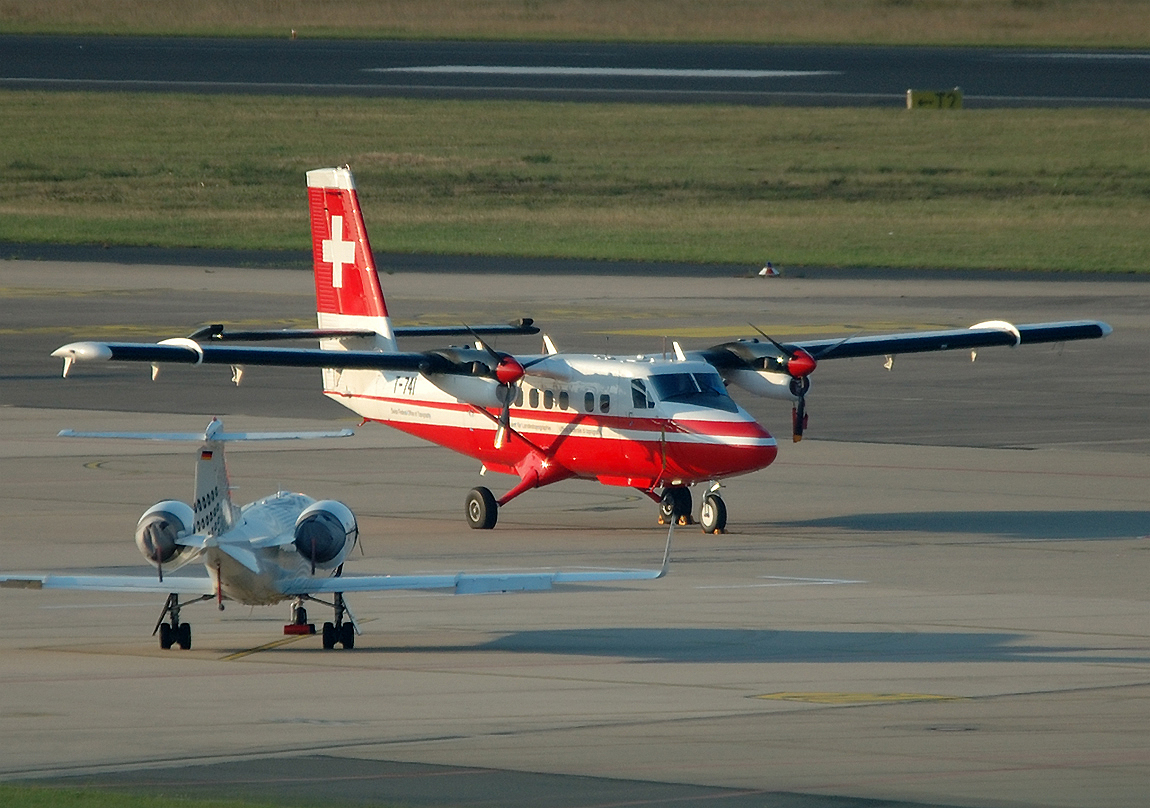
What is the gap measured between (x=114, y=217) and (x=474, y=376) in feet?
185

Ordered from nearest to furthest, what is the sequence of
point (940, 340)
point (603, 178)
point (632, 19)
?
point (940, 340) < point (603, 178) < point (632, 19)

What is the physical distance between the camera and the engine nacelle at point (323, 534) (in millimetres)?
20031

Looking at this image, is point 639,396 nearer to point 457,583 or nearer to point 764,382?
point 764,382

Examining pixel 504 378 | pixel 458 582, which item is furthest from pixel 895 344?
pixel 458 582

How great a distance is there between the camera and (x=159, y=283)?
210 ft

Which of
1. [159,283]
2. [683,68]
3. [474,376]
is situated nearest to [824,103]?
[683,68]

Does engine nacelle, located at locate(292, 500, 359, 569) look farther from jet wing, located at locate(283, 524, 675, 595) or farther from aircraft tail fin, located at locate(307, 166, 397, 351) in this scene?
aircraft tail fin, located at locate(307, 166, 397, 351)

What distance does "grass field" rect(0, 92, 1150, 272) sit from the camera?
247 feet

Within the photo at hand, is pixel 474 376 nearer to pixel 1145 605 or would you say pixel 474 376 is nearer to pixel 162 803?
pixel 1145 605

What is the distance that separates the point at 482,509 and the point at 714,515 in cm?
321

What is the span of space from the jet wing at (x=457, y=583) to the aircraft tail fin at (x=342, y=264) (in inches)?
493

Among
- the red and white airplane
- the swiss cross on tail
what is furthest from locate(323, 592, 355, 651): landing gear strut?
the swiss cross on tail

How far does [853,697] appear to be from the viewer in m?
18.3

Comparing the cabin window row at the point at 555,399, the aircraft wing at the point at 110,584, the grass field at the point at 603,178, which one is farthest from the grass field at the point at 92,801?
the grass field at the point at 603,178
